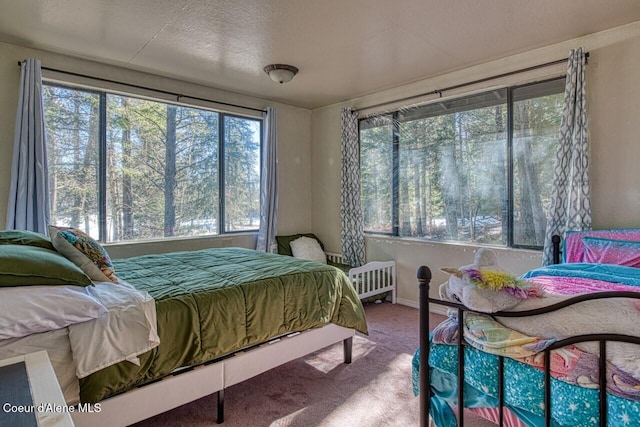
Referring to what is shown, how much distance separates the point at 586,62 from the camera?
286 cm

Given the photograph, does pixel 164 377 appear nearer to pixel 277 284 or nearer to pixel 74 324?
pixel 74 324

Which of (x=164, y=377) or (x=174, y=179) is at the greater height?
(x=174, y=179)

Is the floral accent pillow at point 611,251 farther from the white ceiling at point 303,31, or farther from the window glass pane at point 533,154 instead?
the white ceiling at point 303,31

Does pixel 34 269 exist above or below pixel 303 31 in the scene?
below

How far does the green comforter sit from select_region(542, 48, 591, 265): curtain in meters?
1.81

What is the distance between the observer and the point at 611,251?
2.45 meters

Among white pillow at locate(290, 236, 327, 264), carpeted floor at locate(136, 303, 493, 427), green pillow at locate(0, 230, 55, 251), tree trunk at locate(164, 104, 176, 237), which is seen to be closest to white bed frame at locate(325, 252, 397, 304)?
white pillow at locate(290, 236, 327, 264)

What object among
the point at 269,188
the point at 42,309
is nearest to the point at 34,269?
the point at 42,309

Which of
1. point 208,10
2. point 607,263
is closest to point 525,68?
point 607,263

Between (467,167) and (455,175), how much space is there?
146 mm

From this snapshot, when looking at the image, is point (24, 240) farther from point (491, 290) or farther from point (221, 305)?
point (491, 290)

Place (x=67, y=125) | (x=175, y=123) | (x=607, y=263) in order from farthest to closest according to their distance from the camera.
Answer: (x=175, y=123) < (x=67, y=125) < (x=607, y=263)

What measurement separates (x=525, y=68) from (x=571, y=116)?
0.66 metres

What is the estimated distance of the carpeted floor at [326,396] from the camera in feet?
6.59
